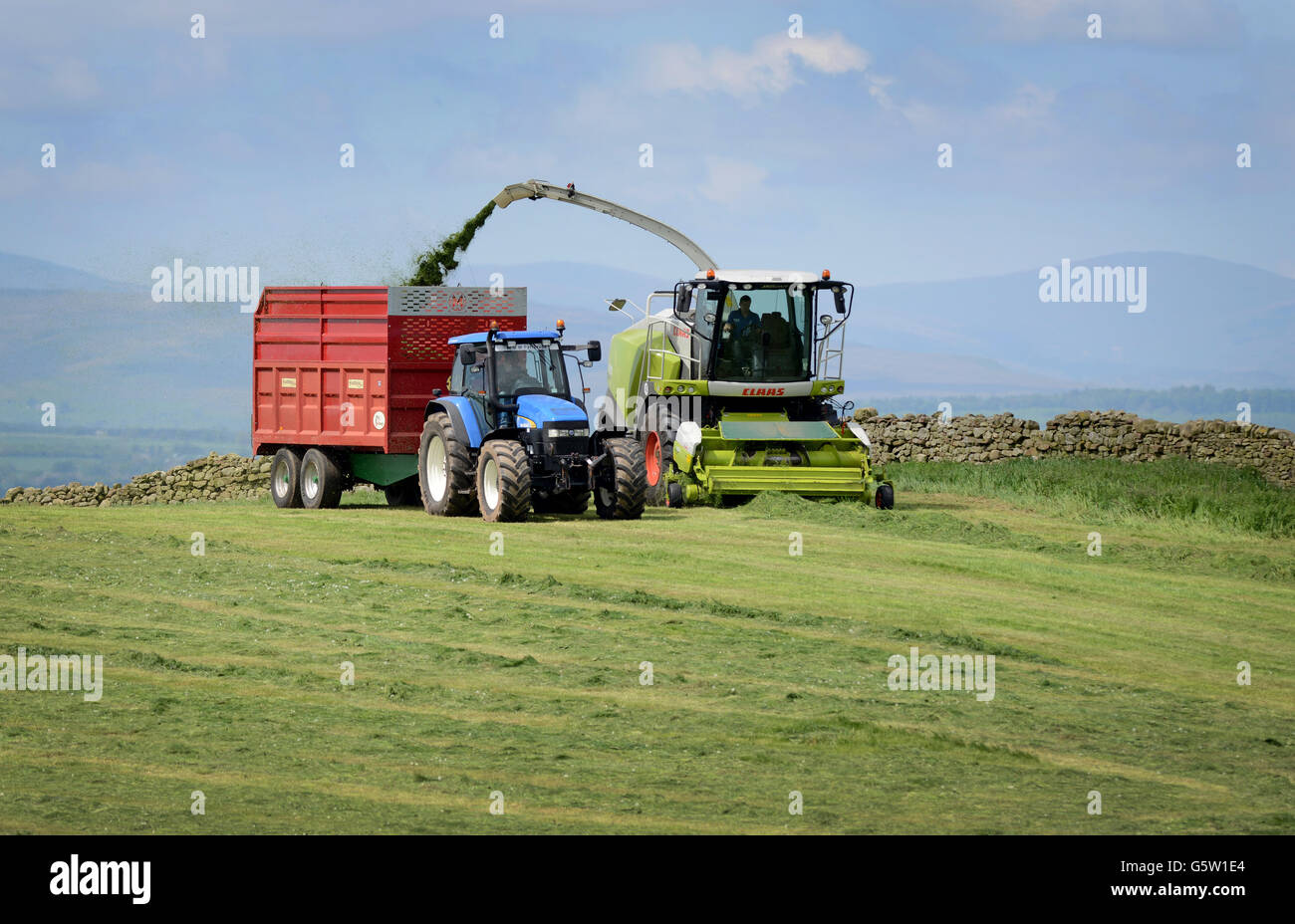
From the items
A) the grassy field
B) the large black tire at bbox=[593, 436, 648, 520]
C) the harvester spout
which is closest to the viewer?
the grassy field

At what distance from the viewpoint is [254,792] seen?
24.5ft

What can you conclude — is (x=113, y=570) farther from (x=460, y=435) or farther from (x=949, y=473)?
(x=949, y=473)

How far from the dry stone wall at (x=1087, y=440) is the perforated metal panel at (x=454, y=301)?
44.7 ft

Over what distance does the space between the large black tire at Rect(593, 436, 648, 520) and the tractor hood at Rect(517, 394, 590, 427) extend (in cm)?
63

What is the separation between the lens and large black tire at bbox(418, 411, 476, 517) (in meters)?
19.2

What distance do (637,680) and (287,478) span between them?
13.5m

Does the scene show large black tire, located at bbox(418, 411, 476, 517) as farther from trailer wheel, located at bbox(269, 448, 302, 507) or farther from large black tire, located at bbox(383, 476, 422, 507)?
trailer wheel, located at bbox(269, 448, 302, 507)

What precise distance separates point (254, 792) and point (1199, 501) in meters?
17.6

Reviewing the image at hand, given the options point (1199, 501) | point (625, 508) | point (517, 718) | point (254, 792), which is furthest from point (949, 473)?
point (254, 792)

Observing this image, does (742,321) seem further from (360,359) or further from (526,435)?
(360,359)

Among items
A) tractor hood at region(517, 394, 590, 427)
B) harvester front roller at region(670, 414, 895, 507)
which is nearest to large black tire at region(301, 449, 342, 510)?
tractor hood at region(517, 394, 590, 427)

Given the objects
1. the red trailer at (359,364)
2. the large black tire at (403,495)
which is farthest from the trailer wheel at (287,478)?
the large black tire at (403,495)

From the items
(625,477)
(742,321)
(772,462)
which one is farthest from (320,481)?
(742,321)

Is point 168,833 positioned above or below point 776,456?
below
